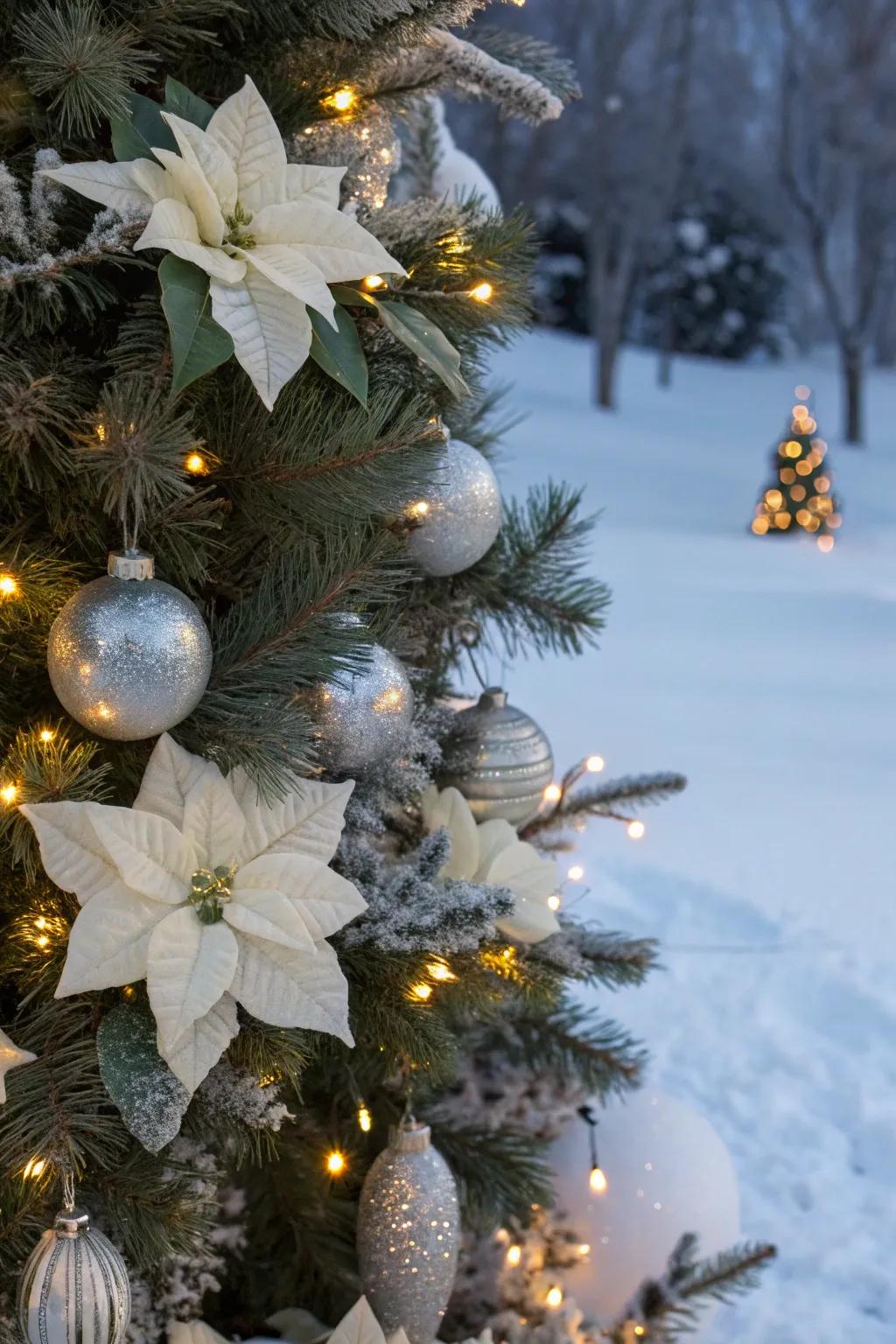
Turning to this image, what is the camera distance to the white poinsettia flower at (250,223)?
24.5 inches

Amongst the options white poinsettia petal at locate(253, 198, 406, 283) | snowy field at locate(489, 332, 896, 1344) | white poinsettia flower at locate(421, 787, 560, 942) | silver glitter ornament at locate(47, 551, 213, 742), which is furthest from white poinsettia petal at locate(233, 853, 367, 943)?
snowy field at locate(489, 332, 896, 1344)

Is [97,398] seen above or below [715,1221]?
above

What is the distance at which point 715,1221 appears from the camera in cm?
114

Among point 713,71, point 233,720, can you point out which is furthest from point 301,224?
point 713,71

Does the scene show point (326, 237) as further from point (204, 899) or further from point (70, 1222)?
point (70, 1222)

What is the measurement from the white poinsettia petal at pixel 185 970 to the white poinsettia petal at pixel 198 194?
0.35m

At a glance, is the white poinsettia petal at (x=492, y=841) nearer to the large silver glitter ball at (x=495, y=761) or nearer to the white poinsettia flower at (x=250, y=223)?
the large silver glitter ball at (x=495, y=761)

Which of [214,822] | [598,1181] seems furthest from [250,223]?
[598,1181]

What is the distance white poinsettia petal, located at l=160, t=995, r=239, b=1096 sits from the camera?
64cm

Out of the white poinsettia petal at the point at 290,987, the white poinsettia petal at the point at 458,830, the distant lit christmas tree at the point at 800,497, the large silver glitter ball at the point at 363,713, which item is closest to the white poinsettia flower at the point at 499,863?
the white poinsettia petal at the point at 458,830

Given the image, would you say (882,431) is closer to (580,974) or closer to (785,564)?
(785,564)

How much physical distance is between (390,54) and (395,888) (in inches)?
20.9

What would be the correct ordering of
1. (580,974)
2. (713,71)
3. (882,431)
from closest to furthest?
(580,974), (882,431), (713,71)

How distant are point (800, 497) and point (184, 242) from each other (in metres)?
4.62
